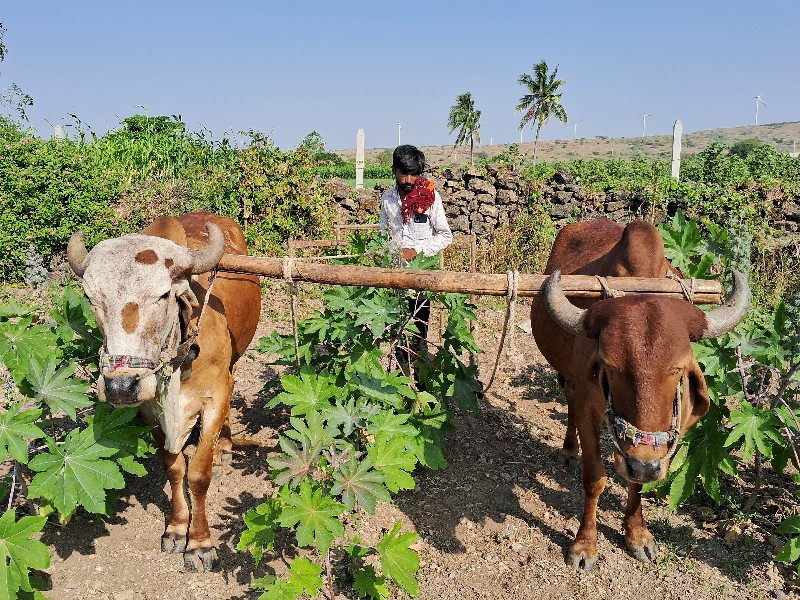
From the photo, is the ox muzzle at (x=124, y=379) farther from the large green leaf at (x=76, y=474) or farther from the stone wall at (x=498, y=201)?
the stone wall at (x=498, y=201)

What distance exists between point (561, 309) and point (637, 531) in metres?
1.80

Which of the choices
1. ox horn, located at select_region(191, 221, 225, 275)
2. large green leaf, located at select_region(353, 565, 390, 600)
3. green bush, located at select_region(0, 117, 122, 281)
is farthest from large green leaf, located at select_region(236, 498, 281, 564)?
green bush, located at select_region(0, 117, 122, 281)

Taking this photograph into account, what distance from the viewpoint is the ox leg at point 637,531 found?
3838 mm

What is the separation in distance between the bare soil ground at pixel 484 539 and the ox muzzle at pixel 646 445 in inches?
51.0

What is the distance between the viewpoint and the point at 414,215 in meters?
5.07

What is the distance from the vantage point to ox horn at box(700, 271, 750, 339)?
290 centimetres

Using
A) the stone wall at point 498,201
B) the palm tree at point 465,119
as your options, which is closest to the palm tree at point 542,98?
the palm tree at point 465,119

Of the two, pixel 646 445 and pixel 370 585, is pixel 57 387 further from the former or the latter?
pixel 646 445

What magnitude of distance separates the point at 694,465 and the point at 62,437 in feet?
13.2

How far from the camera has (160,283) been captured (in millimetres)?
2949

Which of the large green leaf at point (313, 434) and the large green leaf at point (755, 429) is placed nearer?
the large green leaf at point (313, 434)

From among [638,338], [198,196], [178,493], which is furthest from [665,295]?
[198,196]

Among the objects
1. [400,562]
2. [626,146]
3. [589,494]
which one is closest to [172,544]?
[400,562]

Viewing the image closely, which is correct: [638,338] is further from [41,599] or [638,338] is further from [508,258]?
[508,258]
